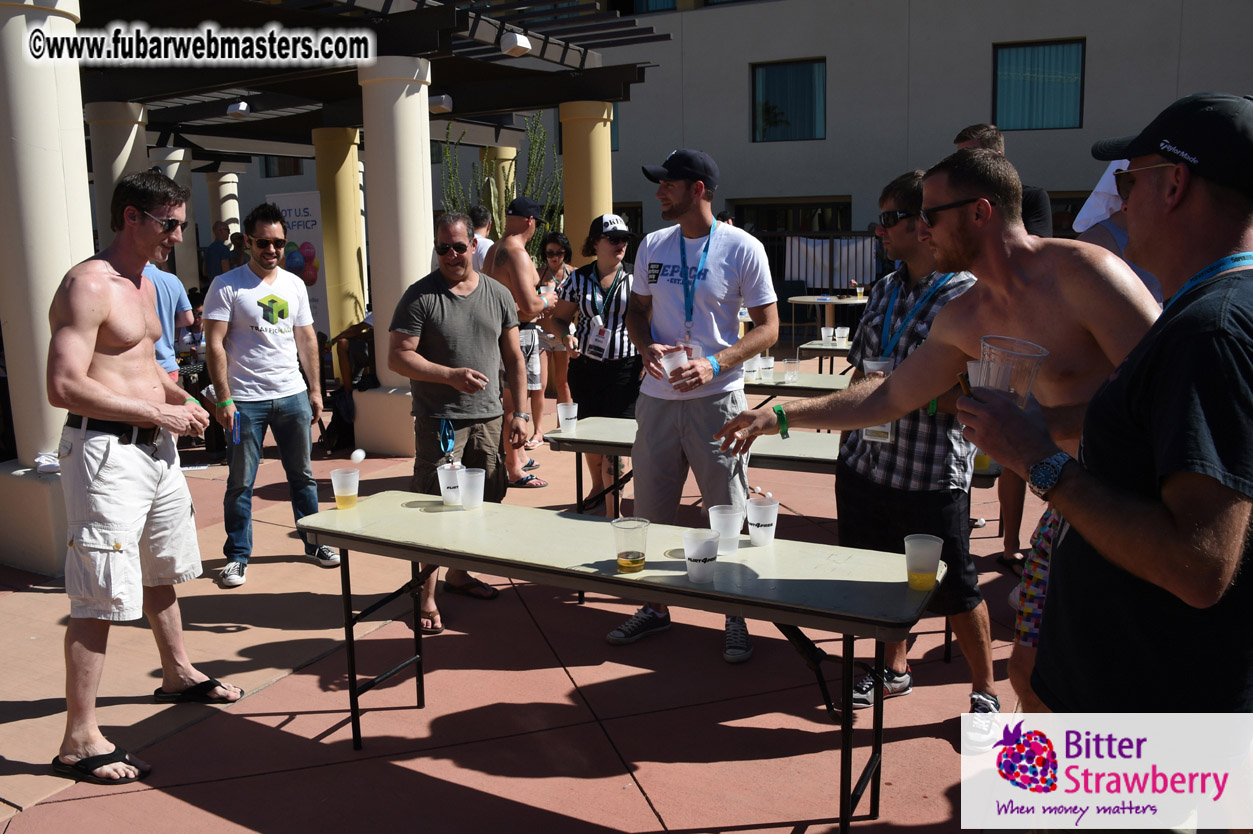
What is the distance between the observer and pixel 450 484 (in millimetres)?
3699

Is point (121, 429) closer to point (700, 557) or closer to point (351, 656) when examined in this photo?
point (351, 656)

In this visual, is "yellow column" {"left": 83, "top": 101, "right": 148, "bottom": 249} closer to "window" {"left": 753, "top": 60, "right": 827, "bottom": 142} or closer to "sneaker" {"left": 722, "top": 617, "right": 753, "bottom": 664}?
"sneaker" {"left": 722, "top": 617, "right": 753, "bottom": 664}

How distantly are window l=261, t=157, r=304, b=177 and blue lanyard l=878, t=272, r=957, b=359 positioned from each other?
24.4 meters

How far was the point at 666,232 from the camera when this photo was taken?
4.47 metres

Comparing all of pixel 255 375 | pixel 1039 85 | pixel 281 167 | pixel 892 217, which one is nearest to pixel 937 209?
pixel 892 217

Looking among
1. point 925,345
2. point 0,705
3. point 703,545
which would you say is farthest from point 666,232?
point 0,705

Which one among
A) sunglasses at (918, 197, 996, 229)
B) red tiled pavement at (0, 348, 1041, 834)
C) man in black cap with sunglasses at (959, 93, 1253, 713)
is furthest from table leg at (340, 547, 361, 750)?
man in black cap with sunglasses at (959, 93, 1253, 713)

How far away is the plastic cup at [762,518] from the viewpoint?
3119 millimetres

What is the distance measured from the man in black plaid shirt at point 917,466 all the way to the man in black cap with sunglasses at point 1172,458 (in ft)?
5.03

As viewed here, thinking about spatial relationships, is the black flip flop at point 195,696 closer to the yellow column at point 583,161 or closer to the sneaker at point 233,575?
the sneaker at point 233,575

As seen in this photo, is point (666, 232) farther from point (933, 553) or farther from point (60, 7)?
point (60, 7)

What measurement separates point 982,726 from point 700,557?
4.56 ft

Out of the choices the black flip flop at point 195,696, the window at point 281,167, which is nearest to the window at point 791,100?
the window at point 281,167

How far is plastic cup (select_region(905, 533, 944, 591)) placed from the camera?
270 centimetres
